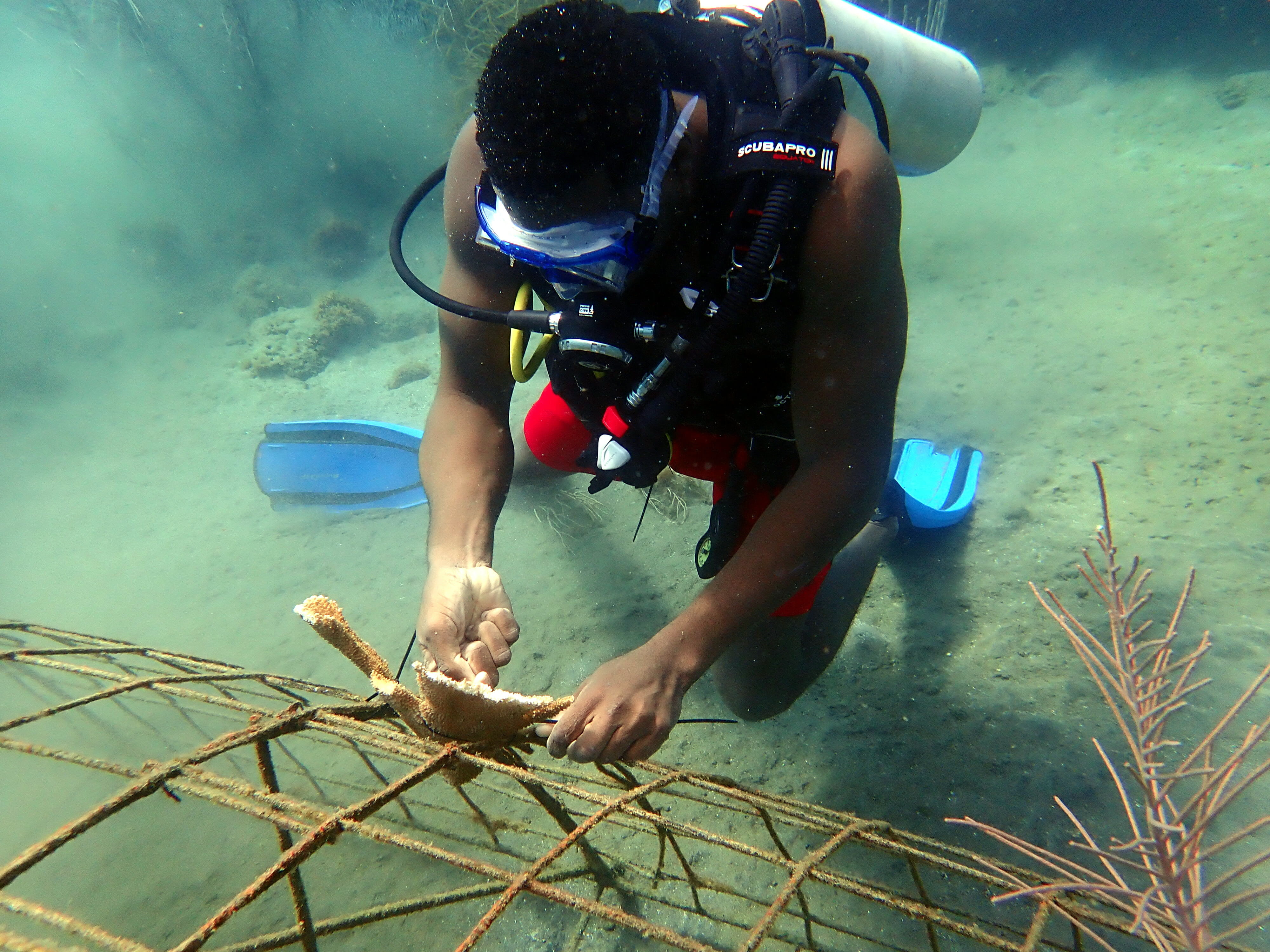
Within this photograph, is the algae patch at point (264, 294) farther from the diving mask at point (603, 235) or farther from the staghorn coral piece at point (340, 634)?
the staghorn coral piece at point (340, 634)

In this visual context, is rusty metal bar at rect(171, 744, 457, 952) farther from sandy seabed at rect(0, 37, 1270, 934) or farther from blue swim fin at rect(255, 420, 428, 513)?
blue swim fin at rect(255, 420, 428, 513)

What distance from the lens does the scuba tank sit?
2758mm

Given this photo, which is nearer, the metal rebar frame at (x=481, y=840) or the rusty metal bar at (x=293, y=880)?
the metal rebar frame at (x=481, y=840)

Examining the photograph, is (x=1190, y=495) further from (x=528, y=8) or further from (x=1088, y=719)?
(x=528, y=8)

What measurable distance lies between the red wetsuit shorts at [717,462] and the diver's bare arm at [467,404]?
30cm

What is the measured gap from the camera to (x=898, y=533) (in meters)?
3.33

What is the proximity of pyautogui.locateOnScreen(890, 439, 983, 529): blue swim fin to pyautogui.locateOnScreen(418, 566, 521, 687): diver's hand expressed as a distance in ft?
7.90

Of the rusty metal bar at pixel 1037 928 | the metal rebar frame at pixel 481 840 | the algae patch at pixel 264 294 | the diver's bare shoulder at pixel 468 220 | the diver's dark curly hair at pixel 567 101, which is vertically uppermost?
the diver's dark curly hair at pixel 567 101

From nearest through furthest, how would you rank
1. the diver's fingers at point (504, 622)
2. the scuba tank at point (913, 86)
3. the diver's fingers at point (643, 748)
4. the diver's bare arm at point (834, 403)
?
the diver's fingers at point (643, 748)
the diver's bare arm at point (834, 403)
the diver's fingers at point (504, 622)
the scuba tank at point (913, 86)

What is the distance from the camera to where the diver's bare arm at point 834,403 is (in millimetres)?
1531

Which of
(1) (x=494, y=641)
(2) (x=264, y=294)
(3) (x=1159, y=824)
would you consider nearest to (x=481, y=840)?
(1) (x=494, y=641)

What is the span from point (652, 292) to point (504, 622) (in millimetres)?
1033

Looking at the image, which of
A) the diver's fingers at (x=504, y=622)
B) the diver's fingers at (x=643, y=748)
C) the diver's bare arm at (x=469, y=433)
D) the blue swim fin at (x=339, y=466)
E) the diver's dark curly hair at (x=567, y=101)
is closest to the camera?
the diver's dark curly hair at (x=567, y=101)

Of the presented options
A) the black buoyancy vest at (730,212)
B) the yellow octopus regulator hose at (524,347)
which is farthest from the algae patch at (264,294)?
the black buoyancy vest at (730,212)
